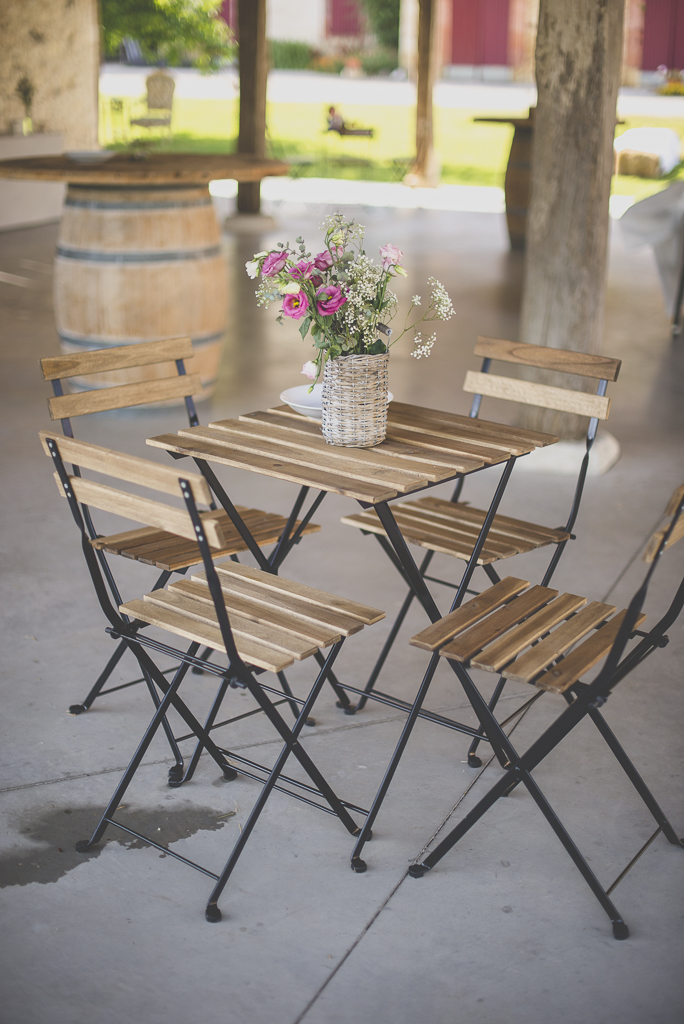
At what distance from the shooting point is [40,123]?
1126 cm

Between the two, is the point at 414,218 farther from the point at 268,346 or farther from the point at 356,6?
the point at 356,6

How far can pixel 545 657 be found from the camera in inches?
79.4

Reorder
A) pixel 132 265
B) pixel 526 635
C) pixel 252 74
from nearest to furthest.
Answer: pixel 526 635
pixel 132 265
pixel 252 74

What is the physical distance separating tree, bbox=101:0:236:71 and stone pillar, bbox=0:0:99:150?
11.4 feet

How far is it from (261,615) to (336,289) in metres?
0.72

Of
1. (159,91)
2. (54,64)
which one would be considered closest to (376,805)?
(54,64)

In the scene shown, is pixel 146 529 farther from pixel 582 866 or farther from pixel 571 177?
pixel 571 177

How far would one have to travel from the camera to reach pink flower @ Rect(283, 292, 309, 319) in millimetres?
2178

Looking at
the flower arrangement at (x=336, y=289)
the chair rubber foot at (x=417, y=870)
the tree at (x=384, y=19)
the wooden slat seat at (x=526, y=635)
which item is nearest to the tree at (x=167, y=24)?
the tree at (x=384, y=19)

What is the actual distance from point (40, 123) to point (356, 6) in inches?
750

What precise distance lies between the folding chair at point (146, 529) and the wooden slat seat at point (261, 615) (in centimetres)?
19

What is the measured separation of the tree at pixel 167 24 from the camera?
48.7ft

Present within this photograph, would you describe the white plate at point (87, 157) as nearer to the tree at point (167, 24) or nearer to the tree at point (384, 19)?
the tree at point (167, 24)

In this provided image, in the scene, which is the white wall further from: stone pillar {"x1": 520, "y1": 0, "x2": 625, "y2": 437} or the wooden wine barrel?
stone pillar {"x1": 520, "y1": 0, "x2": 625, "y2": 437}
